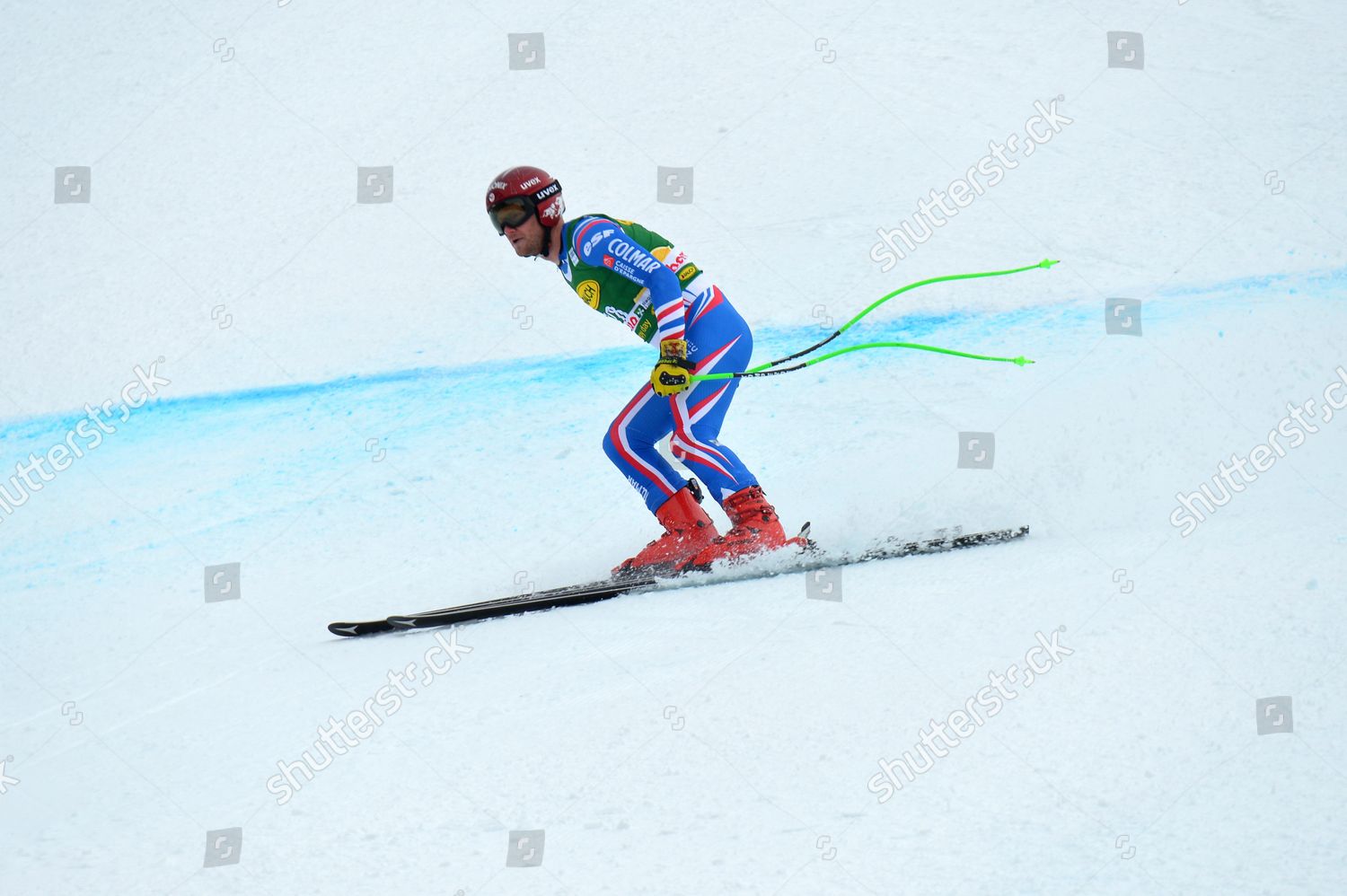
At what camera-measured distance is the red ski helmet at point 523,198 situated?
3.74m

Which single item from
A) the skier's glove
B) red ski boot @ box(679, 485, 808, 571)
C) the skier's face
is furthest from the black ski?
the skier's face

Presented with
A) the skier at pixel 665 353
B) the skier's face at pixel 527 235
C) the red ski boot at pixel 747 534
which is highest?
the skier's face at pixel 527 235

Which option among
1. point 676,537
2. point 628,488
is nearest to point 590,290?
point 676,537

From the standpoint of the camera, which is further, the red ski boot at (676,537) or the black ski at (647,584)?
the red ski boot at (676,537)

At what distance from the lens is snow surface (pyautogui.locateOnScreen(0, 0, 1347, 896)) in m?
2.46

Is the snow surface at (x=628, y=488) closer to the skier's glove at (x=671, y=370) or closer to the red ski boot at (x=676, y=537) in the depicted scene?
the red ski boot at (x=676, y=537)

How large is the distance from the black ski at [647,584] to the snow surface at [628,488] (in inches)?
4.6

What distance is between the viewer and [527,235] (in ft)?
12.6

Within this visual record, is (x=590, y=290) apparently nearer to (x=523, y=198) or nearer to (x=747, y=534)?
(x=523, y=198)

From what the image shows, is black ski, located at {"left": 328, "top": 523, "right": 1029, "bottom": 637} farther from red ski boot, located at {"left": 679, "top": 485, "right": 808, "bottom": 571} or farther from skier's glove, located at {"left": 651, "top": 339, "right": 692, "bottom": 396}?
skier's glove, located at {"left": 651, "top": 339, "right": 692, "bottom": 396}

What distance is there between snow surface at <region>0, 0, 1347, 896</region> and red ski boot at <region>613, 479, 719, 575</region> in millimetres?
393

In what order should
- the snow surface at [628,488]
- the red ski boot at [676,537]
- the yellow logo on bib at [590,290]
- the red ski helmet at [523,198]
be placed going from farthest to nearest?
the red ski boot at [676,537]
the yellow logo on bib at [590,290]
the red ski helmet at [523,198]
the snow surface at [628,488]

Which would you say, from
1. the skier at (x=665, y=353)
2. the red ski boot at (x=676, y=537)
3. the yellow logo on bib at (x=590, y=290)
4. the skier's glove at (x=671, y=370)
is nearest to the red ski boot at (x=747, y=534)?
the skier at (x=665, y=353)

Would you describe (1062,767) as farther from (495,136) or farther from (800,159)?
(495,136)
